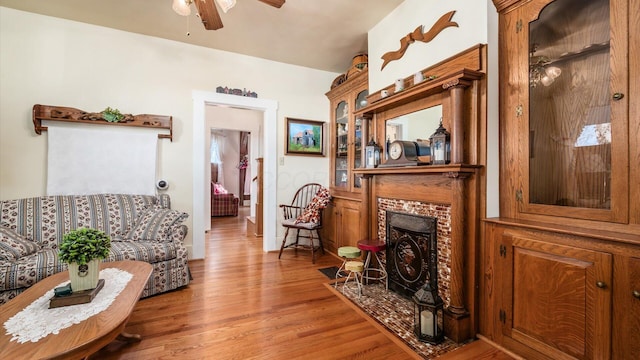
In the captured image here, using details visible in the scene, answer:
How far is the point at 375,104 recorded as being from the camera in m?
2.69

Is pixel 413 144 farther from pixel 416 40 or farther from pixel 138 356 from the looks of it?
pixel 138 356

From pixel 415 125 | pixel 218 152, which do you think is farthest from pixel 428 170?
pixel 218 152

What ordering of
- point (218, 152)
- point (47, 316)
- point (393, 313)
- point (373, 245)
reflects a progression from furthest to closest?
point (218, 152), point (373, 245), point (393, 313), point (47, 316)

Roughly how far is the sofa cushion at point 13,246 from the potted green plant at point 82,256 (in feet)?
4.03

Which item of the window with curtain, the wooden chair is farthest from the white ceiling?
the window with curtain

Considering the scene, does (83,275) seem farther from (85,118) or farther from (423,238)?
(85,118)

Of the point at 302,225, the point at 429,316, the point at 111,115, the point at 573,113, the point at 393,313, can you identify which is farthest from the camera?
the point at 302,225

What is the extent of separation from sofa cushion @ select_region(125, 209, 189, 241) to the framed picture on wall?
6.07ft

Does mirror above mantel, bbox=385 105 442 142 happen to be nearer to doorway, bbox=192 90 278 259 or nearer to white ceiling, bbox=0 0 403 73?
white ceiling, bbox=0 0 403 73

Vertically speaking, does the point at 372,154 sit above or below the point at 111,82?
below

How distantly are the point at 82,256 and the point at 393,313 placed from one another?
216 centimetres

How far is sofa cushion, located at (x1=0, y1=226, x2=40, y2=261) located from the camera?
2180 millimetres

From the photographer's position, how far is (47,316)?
134cm

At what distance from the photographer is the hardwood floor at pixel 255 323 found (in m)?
1.78
